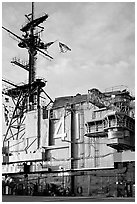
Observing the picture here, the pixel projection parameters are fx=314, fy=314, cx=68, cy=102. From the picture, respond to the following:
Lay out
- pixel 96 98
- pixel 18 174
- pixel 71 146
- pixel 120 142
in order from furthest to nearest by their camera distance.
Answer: pixel 18 174 → pixel 71 146 → pixel 96 98 → pixel 120 142

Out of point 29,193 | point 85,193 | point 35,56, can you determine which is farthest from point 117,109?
point 35,56

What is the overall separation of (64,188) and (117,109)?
826 cm

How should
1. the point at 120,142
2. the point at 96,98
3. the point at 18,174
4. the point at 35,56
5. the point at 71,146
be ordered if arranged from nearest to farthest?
the point at 120,142
the point at 96,98
the point at 71,146
the point at 18,174
the point at 35,56

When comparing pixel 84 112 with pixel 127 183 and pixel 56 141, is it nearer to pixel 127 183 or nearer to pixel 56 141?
pixel 56 141

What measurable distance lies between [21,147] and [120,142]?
12223 millimetres

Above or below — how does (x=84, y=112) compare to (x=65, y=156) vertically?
above

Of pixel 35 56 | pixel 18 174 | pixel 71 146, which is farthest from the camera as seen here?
pixel 35 56

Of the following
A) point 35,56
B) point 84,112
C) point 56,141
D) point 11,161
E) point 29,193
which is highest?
point 35,56

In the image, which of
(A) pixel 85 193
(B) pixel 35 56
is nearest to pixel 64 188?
(A) pixel 85 193

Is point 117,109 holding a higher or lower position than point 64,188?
higher

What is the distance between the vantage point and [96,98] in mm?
25266

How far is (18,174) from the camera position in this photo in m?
30.9

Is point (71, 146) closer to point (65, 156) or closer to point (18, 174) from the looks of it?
point (65, 156)

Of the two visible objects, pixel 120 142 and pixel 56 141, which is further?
pixel 56 141
